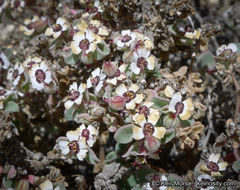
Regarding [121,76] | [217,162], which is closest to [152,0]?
[121,76]

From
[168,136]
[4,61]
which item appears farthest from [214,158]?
[4,61]

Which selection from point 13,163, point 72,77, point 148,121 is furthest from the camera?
point 72,77

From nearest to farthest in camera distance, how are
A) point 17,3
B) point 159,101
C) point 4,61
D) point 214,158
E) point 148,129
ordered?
point 148,129, point 159,101, point 214,158, point 4,61, point 17,3

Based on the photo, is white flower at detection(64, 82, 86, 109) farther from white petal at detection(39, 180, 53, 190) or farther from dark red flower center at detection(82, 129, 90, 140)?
white petal at detection(39, 180, 53, 190)

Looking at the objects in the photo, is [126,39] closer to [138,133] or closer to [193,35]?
[193,35]

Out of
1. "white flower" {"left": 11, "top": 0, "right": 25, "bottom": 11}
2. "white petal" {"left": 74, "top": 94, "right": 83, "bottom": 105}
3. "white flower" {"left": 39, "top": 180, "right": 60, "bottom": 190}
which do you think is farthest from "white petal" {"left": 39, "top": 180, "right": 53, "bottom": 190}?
"white flower" {"left": 11, "top": 0, "right": 25, "bottom": 11}

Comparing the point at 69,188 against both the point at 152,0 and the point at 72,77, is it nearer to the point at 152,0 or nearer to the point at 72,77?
the point at 72,77
